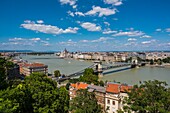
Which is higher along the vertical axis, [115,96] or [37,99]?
[37,99]

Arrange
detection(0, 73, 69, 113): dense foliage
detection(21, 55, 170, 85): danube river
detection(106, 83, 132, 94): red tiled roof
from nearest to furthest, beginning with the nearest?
detection(0, 73, 69, 113): dense foliage, detection(106, 83, 132, 94): red tiled roof, detection(21, 55, 170, 85): danube river

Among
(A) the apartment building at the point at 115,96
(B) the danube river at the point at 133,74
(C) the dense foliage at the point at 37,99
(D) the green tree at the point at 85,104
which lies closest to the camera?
(C) the dense foliage at the point at 37,99

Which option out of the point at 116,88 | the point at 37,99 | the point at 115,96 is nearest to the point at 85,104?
the point at 37,99

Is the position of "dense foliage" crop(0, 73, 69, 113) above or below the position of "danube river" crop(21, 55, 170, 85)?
above

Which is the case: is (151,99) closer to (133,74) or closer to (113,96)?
(113,96)

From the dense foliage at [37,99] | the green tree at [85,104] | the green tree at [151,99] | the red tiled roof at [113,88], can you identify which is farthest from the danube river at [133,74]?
the green tree at [151,99]

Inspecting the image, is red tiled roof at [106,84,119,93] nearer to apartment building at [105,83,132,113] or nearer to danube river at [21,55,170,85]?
apartment building at [105,83,132,113]

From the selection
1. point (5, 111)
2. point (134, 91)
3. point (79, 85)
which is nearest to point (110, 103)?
point (79, 85)

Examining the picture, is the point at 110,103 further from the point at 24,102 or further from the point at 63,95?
the point at 24,102

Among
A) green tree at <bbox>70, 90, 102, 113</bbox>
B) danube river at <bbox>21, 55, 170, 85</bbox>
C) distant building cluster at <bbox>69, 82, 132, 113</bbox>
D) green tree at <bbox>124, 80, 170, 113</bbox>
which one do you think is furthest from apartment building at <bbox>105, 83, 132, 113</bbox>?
danube river at <bbox>21, 55, 170, 85</bbox>

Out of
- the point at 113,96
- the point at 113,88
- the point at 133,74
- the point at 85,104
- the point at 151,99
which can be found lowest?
the point at 133,74

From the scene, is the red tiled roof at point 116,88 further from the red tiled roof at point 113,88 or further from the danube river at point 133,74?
the danube river at point 133,74
